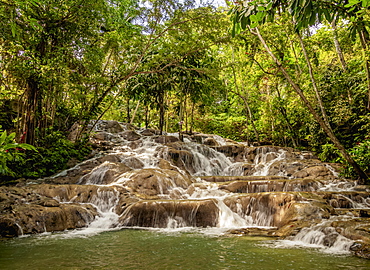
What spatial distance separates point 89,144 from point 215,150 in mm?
7225

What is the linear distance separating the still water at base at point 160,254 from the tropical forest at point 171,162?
3 centimetres

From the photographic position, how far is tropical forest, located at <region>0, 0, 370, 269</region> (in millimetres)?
3789

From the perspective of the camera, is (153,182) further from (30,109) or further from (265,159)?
(265,159)

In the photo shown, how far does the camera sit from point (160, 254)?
157 inches

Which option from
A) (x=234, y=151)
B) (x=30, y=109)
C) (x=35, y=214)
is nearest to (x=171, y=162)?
(x=234, y=151)

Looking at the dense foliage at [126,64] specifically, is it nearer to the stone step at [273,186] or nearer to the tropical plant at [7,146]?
the stone step at [273,186]

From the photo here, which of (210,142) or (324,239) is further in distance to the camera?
(210,142)

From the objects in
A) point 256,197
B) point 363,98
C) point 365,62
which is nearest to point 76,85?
point 256,197

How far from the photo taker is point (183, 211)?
6746mm

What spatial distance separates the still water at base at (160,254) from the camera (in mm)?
3451

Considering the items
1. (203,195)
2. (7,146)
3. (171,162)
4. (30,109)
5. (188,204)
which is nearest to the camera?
(7,146)

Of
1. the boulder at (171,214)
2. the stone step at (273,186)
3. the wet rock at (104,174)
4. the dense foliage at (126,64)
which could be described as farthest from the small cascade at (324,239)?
the wet rock at (104,174)

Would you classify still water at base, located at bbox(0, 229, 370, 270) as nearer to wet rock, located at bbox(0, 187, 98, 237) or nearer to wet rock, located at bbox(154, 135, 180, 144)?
wet rock, located at bbox(0, 187, 98, 237)

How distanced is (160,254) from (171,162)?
8540 mm
